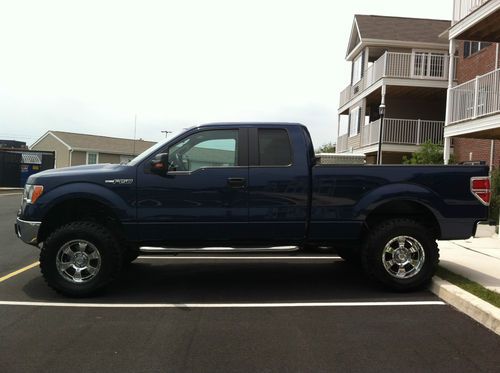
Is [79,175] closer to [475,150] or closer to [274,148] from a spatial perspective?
[274,148]

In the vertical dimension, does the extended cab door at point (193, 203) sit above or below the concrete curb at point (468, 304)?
above

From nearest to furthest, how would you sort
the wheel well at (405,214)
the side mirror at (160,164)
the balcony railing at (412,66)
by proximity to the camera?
the side mirror at (160,164) < the wheel well at (405,214) < the balcony railing at (412,66)

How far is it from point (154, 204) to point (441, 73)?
2063 centimetres

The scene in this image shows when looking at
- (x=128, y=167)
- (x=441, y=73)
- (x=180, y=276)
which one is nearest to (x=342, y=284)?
(x=180, y=276)

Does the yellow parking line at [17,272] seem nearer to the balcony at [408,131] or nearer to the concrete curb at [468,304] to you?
the concrete curb at [468,304]

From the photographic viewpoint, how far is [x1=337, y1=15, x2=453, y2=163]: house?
22703mm

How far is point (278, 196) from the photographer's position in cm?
616

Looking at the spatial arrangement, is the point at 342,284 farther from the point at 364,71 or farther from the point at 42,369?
the point at 364,71

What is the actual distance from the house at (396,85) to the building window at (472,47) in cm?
280

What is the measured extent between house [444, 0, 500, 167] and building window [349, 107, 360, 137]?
30.9 ft

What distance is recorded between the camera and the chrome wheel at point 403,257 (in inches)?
250

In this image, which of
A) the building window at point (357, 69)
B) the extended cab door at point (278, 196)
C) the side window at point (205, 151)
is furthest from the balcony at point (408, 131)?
the side window at point (205, 151)

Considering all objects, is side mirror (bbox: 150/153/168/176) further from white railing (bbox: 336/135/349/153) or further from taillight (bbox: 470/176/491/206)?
white railing (bbox: 336/135/349/153)

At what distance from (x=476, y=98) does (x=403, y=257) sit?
7.85 metres
